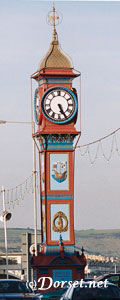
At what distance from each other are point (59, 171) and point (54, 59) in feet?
21.9

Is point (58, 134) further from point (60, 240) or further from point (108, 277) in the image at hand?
point (108, 277)

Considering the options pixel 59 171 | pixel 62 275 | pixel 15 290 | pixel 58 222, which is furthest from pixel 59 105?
pixel 15 290

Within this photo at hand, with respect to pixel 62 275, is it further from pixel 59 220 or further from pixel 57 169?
pixel 57 169

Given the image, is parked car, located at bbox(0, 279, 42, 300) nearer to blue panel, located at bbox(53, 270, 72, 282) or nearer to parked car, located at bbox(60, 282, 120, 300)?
parked car, located at bbox(60, 282, 120, 300)

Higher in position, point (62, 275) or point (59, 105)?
point (59, 105)

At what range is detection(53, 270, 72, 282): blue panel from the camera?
211 feet

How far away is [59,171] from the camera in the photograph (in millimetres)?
64188

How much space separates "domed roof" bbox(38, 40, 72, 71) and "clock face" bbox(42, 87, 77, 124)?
4.86ft

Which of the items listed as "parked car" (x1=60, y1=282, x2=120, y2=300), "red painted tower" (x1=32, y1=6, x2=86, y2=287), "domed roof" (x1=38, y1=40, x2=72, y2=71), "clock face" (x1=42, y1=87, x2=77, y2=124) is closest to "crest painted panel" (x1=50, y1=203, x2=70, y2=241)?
"red painted tower" (x1=32, y1=6, x2=86, y2=287)

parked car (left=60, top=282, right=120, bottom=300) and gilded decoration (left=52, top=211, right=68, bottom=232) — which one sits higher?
gilded decoration (left=52, top=211, right=68, bottom=232)

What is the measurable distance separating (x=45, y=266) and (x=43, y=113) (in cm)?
886

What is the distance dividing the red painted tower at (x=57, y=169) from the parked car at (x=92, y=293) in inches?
1107

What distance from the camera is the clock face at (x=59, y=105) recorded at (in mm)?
64125

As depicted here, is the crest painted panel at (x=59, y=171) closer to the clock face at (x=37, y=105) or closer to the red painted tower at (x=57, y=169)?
the red painted tower at (x=57, y=169)
